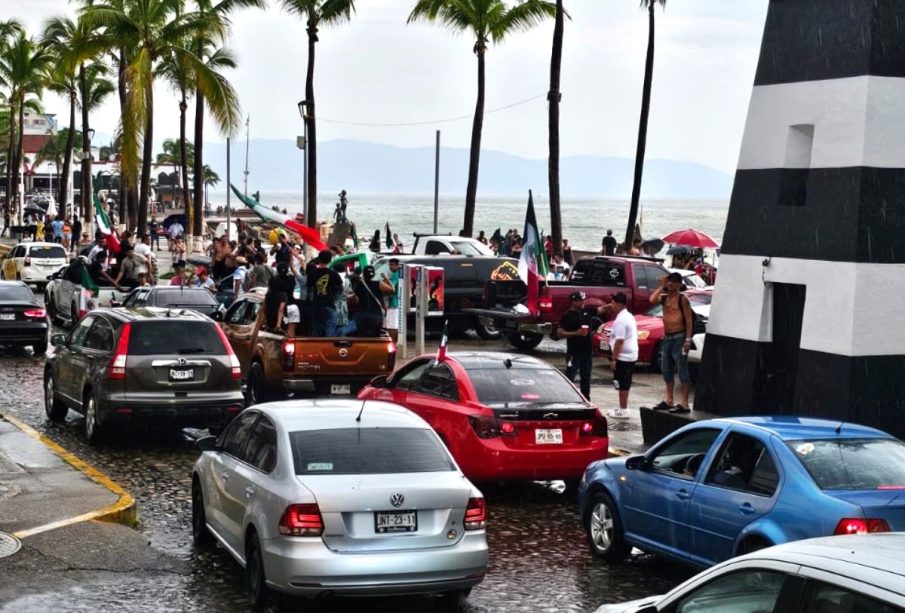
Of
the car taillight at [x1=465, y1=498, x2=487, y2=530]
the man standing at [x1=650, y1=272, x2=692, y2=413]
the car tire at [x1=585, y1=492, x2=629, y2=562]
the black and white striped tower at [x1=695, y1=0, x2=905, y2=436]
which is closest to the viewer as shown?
the car taillight at [x1=465, y1=498, x2=487, y2=530]

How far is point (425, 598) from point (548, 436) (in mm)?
3638

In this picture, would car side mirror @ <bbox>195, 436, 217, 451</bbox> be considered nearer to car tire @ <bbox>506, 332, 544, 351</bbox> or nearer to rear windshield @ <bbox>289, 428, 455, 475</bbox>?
rear windshield @ <bbox>289, 428, 455, 475</bbox>

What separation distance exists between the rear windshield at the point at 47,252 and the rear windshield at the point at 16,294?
663 inches

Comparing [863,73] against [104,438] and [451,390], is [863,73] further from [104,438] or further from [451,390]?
[104,438]

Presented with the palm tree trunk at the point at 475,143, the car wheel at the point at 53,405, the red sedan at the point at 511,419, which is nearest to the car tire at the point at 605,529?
the red sedan at the point at 511,419

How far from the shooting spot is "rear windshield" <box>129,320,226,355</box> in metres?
17.2

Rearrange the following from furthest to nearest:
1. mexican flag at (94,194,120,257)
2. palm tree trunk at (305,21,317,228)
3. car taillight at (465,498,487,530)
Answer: palm tree trunk at (305,21,317,228) → mexican flag at (94,194,120,257) → car taillight at (465,498,487,530)

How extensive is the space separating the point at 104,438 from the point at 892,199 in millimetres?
9681

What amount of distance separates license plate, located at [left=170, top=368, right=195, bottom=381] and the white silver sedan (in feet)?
22.0

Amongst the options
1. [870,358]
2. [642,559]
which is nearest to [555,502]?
[642,559]

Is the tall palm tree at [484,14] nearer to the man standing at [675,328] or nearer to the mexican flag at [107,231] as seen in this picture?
the mexican flag at [107,231]

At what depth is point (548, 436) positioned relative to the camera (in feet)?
45.4

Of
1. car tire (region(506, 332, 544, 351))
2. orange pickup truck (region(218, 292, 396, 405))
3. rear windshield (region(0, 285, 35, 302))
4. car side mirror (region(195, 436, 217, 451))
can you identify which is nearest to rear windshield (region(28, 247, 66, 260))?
rear windshield (region(0, 285, 35, 302))

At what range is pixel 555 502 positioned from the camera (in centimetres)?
1446
